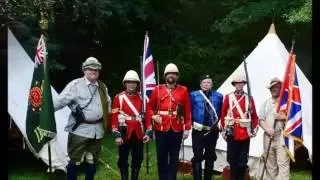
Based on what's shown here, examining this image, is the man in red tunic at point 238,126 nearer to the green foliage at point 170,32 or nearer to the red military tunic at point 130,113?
the red military tunic at point 130,113

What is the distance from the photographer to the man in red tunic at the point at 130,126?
270 inches

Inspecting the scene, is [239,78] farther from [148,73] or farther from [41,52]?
[41,52]

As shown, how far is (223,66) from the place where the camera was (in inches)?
509

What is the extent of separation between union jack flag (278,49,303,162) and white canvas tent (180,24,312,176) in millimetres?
1046

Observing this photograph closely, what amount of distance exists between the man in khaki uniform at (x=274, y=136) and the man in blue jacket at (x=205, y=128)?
22.3 inches

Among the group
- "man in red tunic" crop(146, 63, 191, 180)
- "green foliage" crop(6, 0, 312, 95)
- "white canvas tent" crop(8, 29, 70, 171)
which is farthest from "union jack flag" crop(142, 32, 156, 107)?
"green foliage" crop(6, 0, 312, 95)

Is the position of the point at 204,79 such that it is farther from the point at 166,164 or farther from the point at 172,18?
the point at 172,18

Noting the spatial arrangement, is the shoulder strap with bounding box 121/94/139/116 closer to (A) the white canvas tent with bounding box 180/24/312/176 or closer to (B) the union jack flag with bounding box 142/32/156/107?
(B) the union jack flag with bounding box 142/32/156/107

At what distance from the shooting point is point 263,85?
8617 millimetres

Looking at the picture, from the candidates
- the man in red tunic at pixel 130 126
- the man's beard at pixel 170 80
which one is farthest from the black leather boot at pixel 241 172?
the man's beard at pixel 170 80

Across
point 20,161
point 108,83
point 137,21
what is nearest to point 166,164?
point 20,161

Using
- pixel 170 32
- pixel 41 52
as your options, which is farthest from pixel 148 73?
pixel 170 32

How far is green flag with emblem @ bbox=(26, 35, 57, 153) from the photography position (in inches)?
270

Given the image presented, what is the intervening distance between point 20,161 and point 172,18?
4.78 metres
